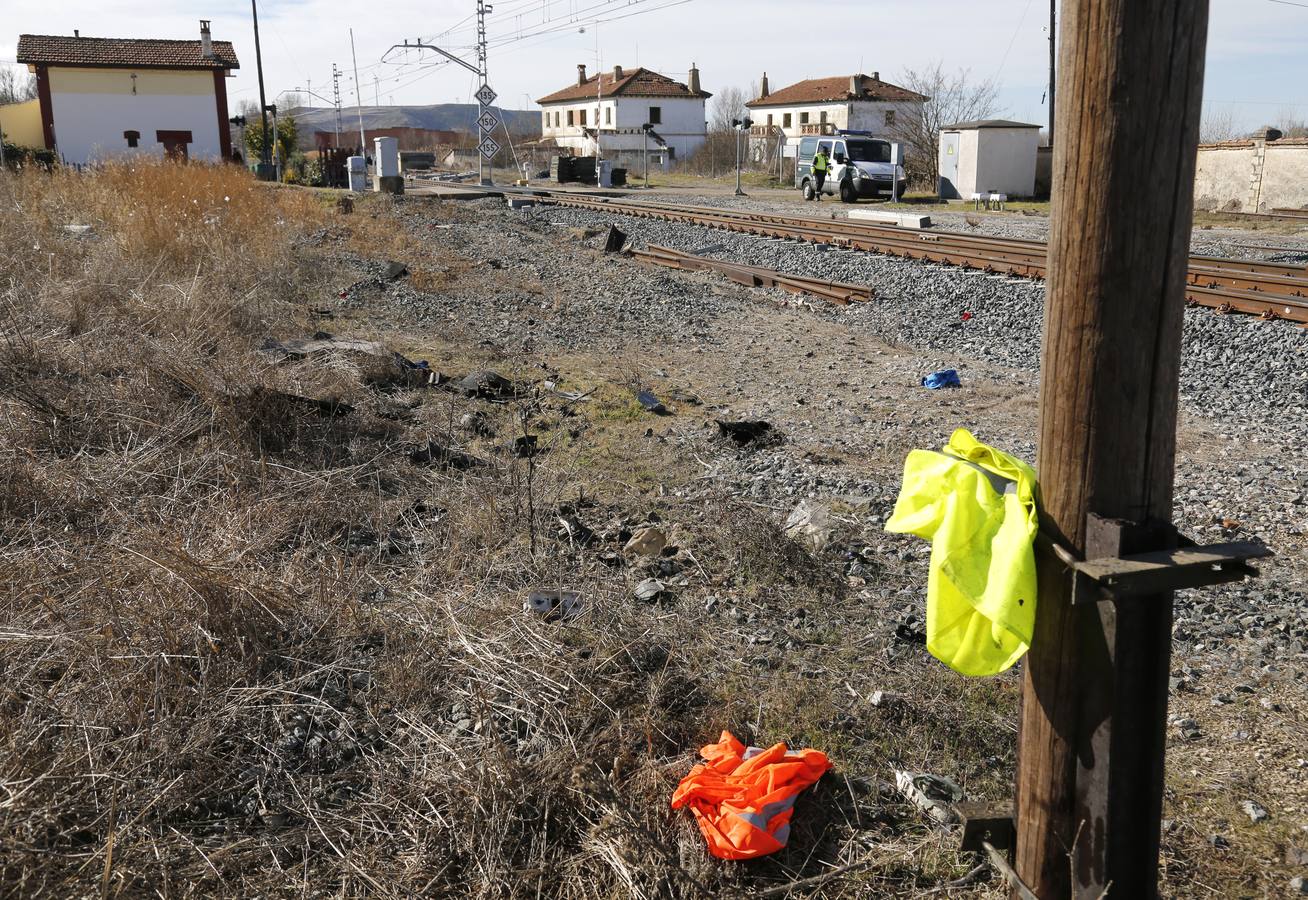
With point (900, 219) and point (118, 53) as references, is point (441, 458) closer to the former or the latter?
point (900, 219)

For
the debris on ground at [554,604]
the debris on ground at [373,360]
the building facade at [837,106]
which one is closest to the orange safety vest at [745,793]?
the debris on ground at [554,604]

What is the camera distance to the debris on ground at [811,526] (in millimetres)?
4891

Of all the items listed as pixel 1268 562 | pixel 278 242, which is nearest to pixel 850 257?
pixel 278 242

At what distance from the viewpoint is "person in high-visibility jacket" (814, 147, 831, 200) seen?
103 ft

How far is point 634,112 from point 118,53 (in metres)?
39.4

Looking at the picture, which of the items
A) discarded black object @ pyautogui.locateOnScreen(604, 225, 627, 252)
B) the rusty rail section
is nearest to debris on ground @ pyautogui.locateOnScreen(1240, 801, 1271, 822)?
the rusty rail section

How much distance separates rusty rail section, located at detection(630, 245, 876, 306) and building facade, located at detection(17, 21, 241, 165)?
1293 inches

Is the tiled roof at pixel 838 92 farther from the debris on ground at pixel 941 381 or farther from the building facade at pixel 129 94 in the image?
the debris on ground at pixel 941 381

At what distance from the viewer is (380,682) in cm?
339

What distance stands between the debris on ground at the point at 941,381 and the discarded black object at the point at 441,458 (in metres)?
3.96

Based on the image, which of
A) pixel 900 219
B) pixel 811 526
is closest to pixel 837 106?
pixel 900 219

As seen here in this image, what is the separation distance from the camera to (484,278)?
14500 millimetres

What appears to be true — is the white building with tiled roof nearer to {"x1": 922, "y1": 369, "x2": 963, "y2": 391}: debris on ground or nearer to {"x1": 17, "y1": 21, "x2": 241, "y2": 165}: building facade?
{"x1": 17, "y1": 21, "x2": 241, "y2": 165}: building facade

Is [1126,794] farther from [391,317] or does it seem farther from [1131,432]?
[391,317]
